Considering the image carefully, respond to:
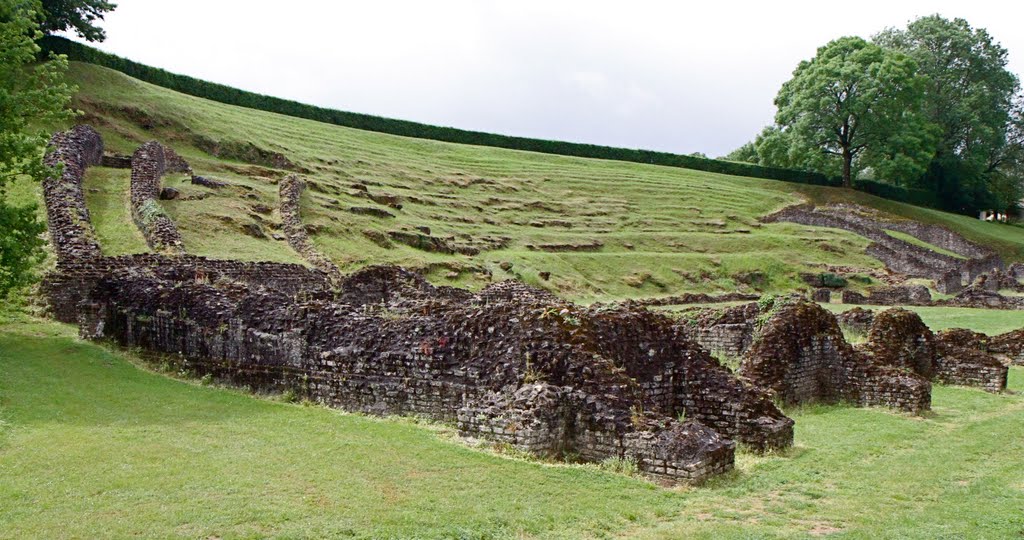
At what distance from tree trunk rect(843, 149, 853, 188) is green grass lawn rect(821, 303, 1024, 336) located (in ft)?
130

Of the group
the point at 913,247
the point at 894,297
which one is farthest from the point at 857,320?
the point at 913,247

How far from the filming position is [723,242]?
56.9 m

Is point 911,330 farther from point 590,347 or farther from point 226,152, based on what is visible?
point 226,152

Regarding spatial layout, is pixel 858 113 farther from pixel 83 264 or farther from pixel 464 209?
pixel 83 264

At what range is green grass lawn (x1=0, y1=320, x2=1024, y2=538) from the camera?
7.86m

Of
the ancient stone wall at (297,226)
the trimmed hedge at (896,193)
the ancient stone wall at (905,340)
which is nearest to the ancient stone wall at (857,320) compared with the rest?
the ancient stone wall at (905,340)

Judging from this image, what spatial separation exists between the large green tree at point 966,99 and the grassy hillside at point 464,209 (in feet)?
21.3

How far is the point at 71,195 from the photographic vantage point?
28547 mm

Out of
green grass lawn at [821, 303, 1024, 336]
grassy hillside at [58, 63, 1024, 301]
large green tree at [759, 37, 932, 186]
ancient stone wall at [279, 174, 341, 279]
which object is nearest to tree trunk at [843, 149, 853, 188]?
large green tree at [759, 37, 932, 186]

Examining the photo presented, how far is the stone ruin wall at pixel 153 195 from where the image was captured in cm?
2892

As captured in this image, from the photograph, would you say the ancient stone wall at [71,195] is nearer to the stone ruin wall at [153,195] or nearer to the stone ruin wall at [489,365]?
the stone ruin wall at [153,195]

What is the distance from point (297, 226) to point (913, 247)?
4605 centimetres

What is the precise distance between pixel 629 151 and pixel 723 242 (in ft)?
114

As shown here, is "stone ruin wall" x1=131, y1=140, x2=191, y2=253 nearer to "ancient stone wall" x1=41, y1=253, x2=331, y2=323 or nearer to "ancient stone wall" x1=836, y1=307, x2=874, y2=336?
"ancient stone wall" x1=41, y1=253, x2=331, y2=323
